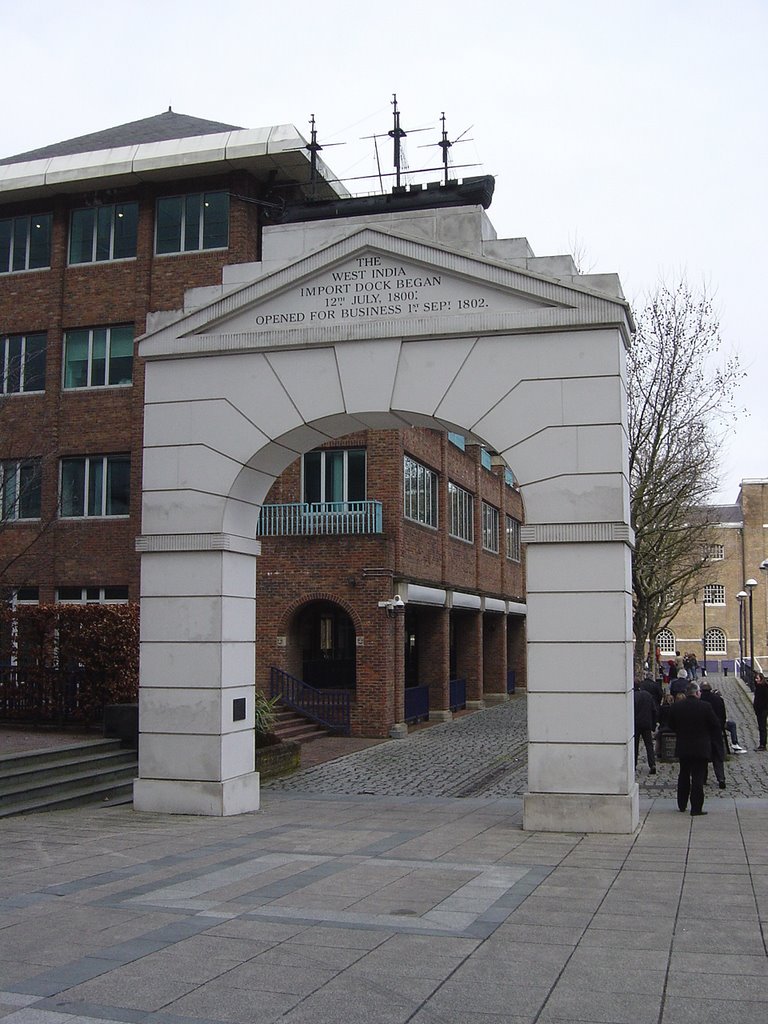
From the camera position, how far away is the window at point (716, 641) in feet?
255

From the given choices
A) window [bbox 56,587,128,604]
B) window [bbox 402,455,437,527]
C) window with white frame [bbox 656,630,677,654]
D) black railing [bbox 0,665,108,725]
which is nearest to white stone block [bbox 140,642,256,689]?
black railing [bbox 0,665,108,725]

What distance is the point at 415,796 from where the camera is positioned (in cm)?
1578

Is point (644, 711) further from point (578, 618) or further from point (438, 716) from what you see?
point (438, 716)

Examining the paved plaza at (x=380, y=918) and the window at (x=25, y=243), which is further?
the window at (x=25, y=243)

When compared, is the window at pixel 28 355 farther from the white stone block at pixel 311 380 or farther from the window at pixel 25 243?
the white stone block at pixel 311 380

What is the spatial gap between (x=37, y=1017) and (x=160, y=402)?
30.3 feet

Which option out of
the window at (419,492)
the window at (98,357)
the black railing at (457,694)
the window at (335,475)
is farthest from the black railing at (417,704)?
the window at (98,357)

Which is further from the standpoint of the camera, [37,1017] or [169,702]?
[169,702]

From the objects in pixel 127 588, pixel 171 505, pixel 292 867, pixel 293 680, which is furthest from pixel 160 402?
pixel 127 588

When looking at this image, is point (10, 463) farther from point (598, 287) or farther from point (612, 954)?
point (612, 954)

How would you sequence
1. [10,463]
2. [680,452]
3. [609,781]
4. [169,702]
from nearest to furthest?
[609,781] → [169,702] → [10,463] → [680,452]

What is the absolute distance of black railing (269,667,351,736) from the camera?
25531 millimetres

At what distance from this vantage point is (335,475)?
2681 centimetres

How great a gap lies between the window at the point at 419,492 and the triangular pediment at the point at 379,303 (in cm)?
1328
